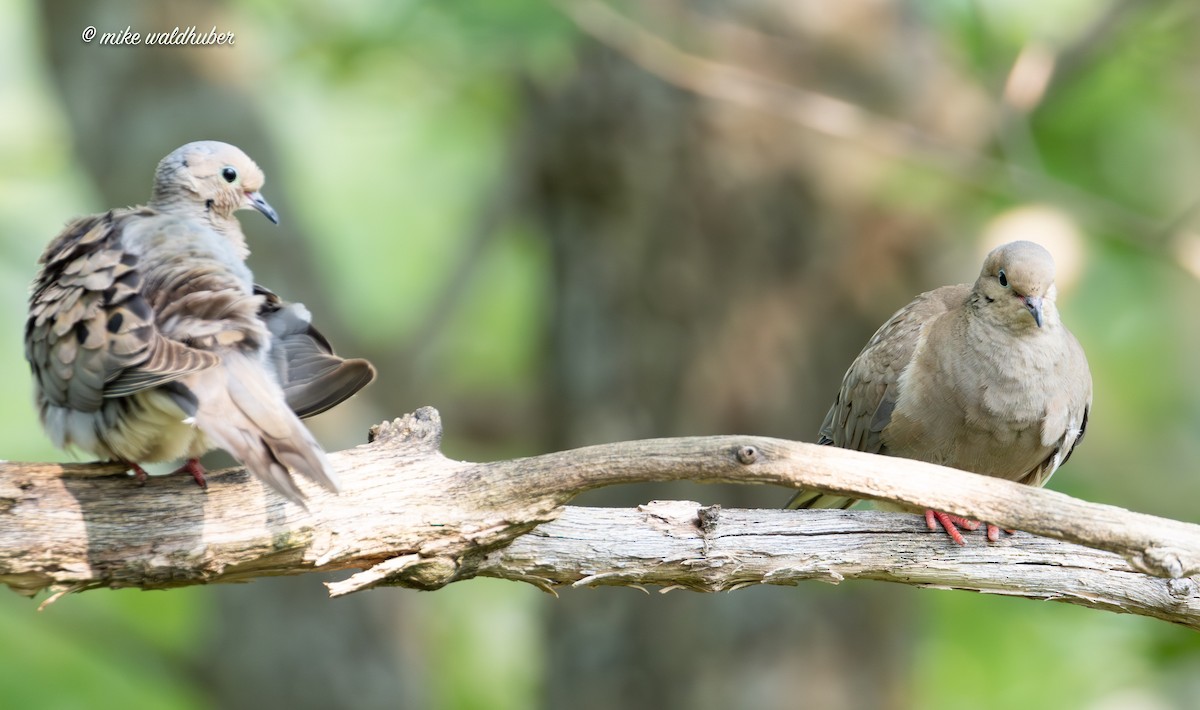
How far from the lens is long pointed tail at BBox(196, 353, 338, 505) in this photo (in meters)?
2.46

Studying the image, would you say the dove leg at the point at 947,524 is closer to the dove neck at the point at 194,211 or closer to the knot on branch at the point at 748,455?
the knot on branch at the point at 748,455

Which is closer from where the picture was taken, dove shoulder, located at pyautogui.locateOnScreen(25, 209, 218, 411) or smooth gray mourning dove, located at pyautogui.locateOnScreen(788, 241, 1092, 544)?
dove shoulder, located at pyautogui.locateOnScreen(25, 209, 218, 411)

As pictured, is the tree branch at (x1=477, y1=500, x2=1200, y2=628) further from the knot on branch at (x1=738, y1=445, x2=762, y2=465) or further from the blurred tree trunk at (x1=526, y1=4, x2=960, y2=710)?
the blurred tree trunk at (x1=526, y1=4, x2=960, y2=710)

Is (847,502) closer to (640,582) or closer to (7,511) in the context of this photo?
(640,582)

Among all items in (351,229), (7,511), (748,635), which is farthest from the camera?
(351,229)

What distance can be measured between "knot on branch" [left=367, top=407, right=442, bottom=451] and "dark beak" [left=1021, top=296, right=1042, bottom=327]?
5.75ft

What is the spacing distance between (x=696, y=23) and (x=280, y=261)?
2673 mm

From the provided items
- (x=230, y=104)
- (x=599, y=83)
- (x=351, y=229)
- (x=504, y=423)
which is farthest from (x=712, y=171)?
(x=351, y=229)

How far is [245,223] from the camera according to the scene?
643cm

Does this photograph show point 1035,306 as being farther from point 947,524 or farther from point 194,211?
point 194,211

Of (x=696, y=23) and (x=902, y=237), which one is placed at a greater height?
(x=696, y=23)

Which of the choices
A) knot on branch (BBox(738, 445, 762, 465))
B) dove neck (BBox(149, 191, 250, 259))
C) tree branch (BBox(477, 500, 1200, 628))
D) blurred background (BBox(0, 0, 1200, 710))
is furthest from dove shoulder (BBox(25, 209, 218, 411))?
blurred background (BBox(0, 0, 1200, 710))

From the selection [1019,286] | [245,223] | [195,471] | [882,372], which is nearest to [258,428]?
[195,471]

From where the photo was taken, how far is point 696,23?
5.96 m
